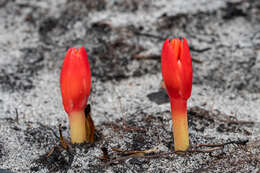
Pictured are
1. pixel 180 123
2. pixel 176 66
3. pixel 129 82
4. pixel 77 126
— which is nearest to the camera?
pixel 176 66

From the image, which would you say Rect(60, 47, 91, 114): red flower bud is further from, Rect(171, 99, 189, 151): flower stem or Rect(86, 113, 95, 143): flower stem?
Rect(171, 99, 189, 151): flower stem

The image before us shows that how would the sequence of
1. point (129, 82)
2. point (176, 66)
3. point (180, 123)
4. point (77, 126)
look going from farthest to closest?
1. point (129, 82)
2. point (77, 126)
3. point (180, 123)
4. point (176, 66)

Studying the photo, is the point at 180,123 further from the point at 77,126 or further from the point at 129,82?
the point at 129,82

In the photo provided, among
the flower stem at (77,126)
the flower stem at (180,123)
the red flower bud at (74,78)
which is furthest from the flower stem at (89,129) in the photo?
the flower stem at (180,123)

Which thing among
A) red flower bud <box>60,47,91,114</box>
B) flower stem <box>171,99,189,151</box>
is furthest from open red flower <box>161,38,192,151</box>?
red flower bud <box>60,47,91,114</box>

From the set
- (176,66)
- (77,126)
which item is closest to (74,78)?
(77,126)

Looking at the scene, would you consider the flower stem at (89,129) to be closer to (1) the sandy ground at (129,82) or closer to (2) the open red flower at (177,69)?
(1) the sandy ground at (129,82)

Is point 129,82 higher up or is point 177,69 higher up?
point 177,69
